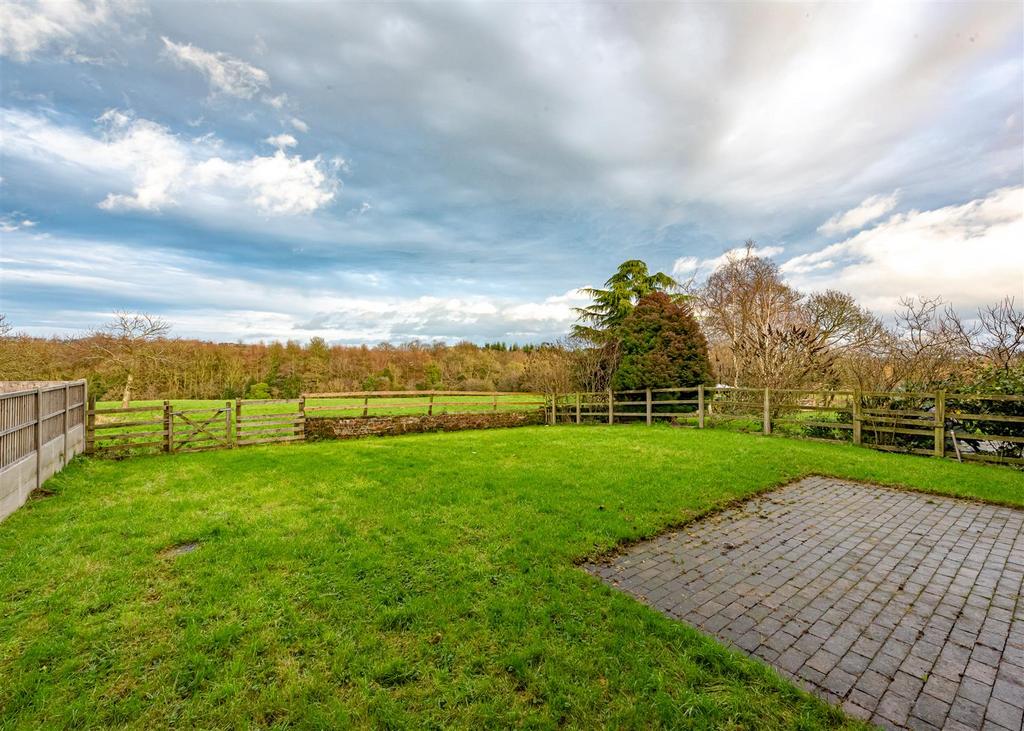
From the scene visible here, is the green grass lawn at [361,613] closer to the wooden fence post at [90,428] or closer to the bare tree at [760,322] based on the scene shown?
the wooden fence post at [90,428]

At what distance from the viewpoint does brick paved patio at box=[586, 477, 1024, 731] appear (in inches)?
92.1

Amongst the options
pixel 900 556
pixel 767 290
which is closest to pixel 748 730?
pixel 900 556

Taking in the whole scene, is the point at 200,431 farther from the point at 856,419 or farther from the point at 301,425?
the point at 856,419

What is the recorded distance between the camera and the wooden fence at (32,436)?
5.25 m

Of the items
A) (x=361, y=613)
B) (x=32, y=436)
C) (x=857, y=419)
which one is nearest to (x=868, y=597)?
(x=361, y=613)

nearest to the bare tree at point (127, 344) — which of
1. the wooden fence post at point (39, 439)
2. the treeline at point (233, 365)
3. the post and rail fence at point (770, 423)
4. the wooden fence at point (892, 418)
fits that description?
the treeline at point (233, 365)

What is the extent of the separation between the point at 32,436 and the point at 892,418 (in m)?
16.2

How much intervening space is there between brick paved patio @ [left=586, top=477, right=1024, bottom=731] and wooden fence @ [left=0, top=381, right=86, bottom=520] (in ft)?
24.8

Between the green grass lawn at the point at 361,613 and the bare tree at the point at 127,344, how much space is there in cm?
1387

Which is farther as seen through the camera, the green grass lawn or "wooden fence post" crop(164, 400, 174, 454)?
"wooden fence post" crop(164, 400, 174, 454)

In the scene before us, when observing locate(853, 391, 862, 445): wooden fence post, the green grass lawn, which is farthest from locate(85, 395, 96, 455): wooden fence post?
locate(853, 391, 862, 445): wooden fence post

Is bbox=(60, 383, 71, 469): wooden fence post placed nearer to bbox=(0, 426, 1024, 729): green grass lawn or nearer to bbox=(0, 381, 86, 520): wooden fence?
bbox=(0, 381, 86, 520): wooden fence

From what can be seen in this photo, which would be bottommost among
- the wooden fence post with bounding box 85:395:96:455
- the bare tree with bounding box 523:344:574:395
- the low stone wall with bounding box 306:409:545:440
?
the low stone wall with bounding box 306:409:545:440

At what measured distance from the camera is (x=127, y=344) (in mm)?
17391
